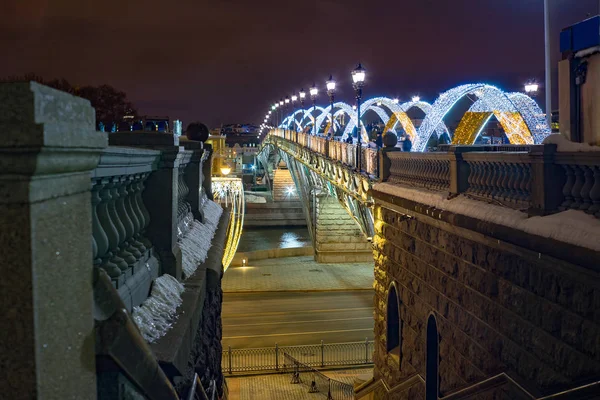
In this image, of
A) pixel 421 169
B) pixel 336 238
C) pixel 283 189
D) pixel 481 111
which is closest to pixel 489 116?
pixel 481 111

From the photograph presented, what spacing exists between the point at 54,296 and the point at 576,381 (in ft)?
15.2

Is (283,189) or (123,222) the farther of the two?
(283,189)

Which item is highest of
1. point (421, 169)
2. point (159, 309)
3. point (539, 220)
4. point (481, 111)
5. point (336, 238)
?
point (481, 111)

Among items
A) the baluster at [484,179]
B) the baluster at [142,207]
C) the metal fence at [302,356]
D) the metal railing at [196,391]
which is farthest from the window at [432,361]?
the metal fence at [302,356]

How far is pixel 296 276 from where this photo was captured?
37594mm

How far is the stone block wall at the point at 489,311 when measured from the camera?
5.47m

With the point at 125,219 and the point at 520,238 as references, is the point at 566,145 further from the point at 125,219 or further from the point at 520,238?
the point at 125,219

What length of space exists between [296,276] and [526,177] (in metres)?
31.3

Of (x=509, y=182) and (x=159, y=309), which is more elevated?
(x=509, y=182)

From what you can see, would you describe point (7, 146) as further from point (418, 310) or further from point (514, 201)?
point (418, 310)

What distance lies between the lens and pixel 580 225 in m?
5.36

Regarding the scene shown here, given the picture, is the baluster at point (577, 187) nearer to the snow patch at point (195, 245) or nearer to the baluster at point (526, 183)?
the baluster at point (526, 183)

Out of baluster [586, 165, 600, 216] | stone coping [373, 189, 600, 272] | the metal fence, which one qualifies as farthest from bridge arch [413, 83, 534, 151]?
baluster [586, 165, 600, 216]

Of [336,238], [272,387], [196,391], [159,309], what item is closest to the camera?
[159,309]
